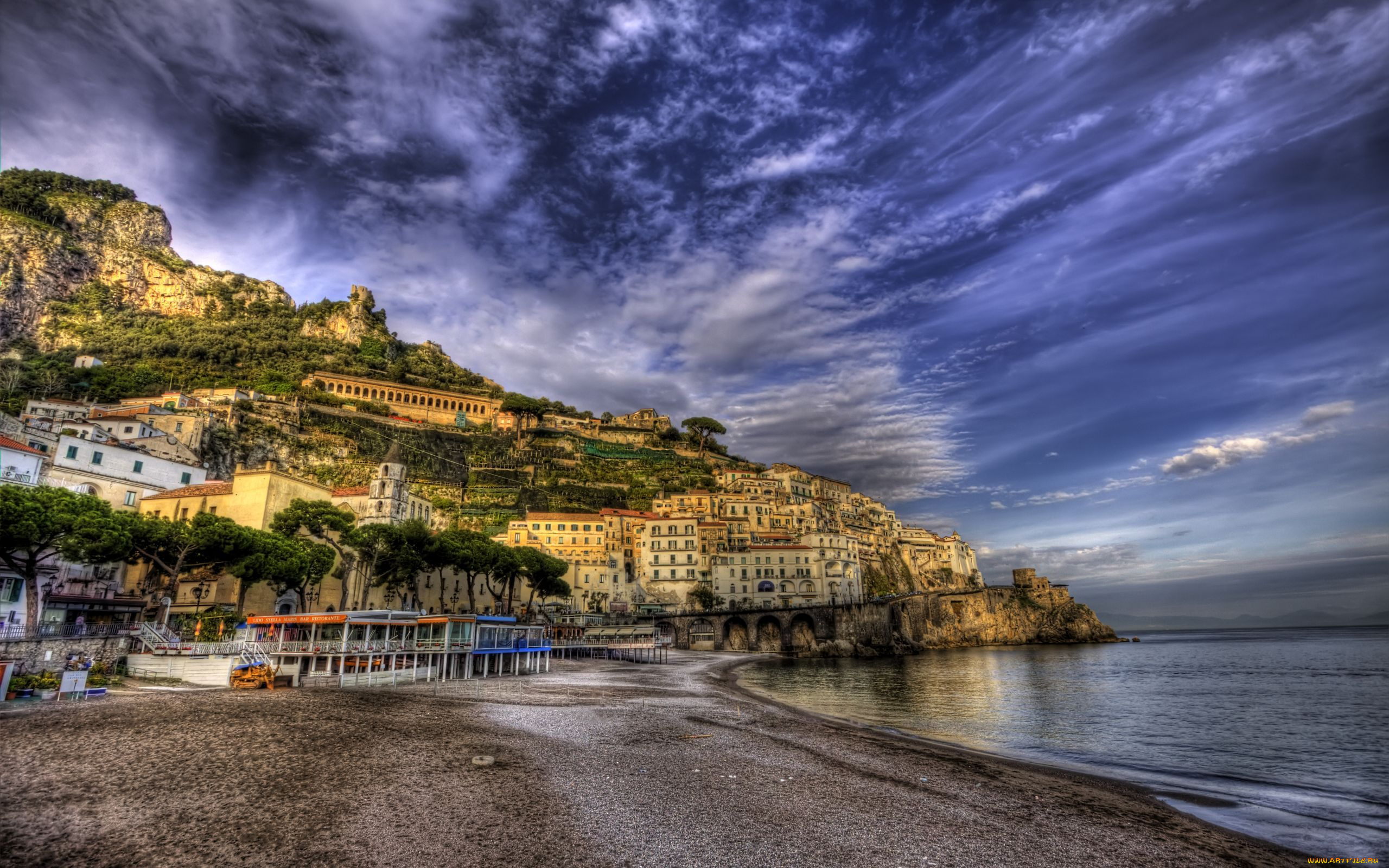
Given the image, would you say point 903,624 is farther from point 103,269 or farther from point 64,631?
point 103,269

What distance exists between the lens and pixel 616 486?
114 m

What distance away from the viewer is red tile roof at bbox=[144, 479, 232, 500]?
50.1 metres

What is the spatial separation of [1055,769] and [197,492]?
198ft

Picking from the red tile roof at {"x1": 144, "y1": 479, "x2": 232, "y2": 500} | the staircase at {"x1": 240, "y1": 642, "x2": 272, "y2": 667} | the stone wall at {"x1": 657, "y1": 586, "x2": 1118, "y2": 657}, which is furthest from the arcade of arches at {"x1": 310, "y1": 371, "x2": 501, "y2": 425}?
the staircase at {"x1": 240, "y1": 642, "x2": 272, "y2": 667}

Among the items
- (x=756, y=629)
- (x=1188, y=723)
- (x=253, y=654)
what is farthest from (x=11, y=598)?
(x=756, y=629)

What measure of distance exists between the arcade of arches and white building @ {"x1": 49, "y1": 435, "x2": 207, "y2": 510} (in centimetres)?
6074

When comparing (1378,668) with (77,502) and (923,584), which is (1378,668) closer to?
(923,584)

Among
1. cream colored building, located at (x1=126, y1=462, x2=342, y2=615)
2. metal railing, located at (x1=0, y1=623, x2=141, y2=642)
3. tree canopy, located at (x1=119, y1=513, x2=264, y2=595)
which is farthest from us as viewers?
cream colored building, located at (x1=126, y1=462, x2=342, y2=615)

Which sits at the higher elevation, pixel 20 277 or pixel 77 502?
pixel 20 277

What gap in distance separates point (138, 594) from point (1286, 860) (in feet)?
197

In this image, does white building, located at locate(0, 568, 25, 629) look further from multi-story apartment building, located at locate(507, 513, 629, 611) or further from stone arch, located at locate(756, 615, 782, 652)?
stone arch, located at locate(756, 615, 782, 652)

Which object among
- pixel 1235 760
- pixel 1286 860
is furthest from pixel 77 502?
pixel 1235 760

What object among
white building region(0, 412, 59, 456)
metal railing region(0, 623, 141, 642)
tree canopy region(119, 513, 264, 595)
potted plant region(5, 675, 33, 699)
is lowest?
potted plant region(5, 675, 33, 699)

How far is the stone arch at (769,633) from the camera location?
294 feet
